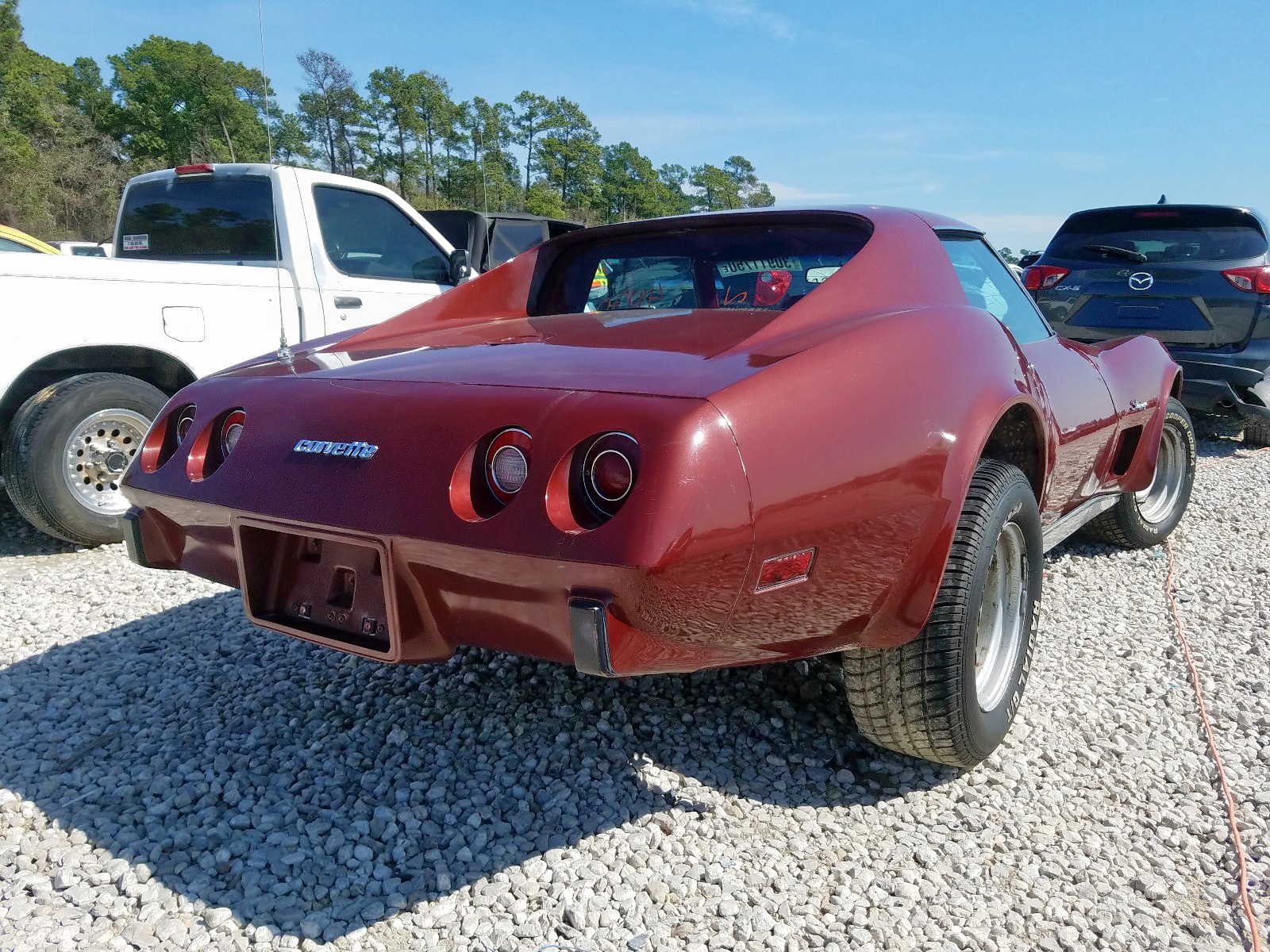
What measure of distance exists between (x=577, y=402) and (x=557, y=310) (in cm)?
148

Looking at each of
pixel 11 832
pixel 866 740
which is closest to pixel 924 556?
pixel 866 740

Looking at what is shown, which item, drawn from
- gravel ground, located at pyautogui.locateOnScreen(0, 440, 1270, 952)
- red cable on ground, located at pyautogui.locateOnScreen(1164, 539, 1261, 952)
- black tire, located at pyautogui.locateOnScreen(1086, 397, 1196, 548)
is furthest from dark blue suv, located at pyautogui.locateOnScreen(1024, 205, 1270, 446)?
gravel ground, located at pyautogui.locateOnScreen(0, 440, 1270, 952)

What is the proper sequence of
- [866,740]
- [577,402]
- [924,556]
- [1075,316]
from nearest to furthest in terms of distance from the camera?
[577,402], [924,556], [866,740], [1075,316]

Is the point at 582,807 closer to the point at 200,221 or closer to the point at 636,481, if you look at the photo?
the point at 636,481

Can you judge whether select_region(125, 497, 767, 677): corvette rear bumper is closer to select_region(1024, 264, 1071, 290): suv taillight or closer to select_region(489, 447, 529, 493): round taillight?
select_region(489, 447, 529, 493): round taillight

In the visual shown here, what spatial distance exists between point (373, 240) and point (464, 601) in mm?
4301

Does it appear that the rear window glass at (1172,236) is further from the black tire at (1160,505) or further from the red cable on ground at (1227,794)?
the red cable on ground at (1227,794)

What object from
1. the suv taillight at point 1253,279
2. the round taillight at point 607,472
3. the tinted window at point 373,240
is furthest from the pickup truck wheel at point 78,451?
the suv taillight at point 1253,279

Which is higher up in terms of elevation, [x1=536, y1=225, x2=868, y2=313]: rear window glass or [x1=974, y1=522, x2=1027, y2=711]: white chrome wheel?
[x1=536, y1=225, x2=868, y2=313]: rear window glass

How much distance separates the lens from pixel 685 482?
61.7 inches

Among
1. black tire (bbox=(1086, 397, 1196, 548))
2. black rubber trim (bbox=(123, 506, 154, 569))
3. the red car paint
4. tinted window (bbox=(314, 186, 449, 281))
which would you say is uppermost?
tinted window (bbox=(314, 186, 449, 281))

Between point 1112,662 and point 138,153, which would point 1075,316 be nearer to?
point 1112,662

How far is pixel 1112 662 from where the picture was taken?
10.4ft

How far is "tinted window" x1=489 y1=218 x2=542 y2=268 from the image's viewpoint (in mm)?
8305
